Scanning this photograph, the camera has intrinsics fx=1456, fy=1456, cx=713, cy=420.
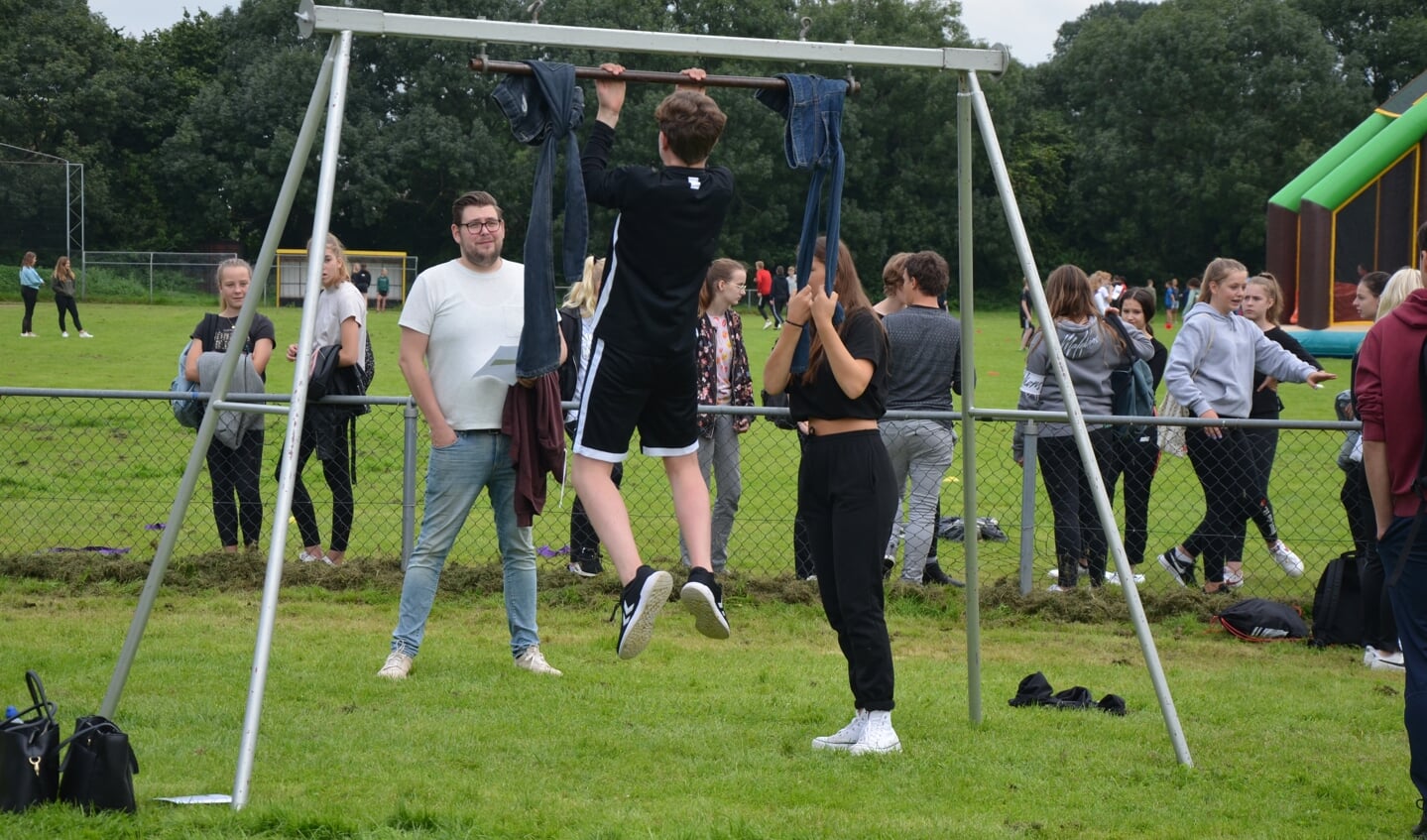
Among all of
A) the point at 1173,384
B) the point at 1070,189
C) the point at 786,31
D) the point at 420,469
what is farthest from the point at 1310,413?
the point at 1070,189

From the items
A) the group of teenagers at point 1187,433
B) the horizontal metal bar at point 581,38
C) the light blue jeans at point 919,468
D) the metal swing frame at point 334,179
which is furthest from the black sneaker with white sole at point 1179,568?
the horizontal metal bar at point 581,38

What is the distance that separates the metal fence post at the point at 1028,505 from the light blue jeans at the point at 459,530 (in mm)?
3235

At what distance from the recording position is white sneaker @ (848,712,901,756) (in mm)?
5512

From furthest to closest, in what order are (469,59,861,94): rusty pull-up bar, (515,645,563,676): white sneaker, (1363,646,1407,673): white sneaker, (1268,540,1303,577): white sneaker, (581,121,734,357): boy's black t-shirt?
(1268,540,1303,577): white sneaker, (1363,646,1407,673): white sneaker, (515,645,563,676): white sneaker, (581,121,734,357): boy's black t-shirt, (469,59,861,94): rusty pull-up bar

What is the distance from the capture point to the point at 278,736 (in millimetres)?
5617

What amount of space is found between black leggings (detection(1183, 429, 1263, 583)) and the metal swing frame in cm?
382

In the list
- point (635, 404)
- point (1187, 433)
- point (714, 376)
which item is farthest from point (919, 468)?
point (635, 404)

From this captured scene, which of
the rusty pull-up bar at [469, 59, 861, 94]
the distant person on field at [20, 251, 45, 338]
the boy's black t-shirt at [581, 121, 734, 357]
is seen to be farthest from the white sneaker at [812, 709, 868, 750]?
the distant person on field at [20, 251, 45, 338]

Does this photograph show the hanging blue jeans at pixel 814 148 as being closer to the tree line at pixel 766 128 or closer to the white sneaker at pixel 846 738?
the white sneaker at pixel 846 738

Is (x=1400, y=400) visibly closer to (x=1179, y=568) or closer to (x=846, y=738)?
(x=846, y=738)

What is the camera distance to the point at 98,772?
4.56m

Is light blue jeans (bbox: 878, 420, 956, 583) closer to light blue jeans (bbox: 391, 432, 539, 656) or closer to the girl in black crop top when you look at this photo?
light blue jeans (bbox: 391, 432, 539, 656)

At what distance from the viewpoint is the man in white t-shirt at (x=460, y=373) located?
21.4ft

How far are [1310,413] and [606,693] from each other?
15.2 m
